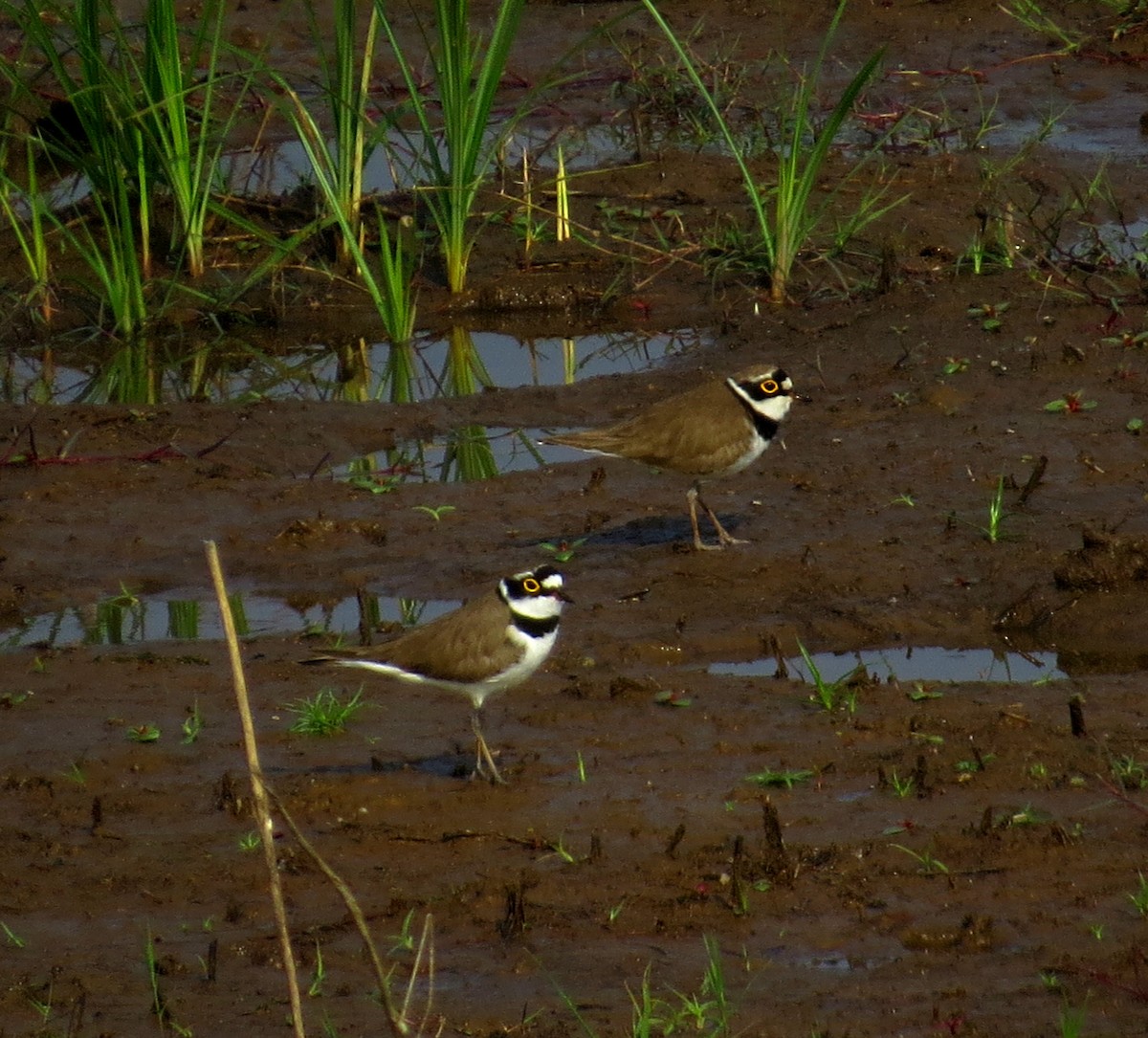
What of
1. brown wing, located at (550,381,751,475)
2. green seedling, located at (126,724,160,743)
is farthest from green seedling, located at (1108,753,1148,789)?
green seedling, located at (126,724,160,743)

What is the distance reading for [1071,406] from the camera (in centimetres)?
973

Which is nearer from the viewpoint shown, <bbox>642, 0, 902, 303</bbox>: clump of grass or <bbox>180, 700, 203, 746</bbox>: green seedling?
<bbox>180, 700, 203, 746</bbox>: green seedling

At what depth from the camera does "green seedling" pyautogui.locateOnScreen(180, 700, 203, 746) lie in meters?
6.96

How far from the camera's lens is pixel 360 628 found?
7754 millimetres

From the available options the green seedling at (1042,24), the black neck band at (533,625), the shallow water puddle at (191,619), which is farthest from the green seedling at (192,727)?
the green seedling at (1042,24)

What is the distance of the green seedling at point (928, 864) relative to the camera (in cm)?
566

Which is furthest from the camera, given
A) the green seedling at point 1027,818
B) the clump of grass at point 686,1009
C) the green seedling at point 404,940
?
the green seedling at point 1027,818

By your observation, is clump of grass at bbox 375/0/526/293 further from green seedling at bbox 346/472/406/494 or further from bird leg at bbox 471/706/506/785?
bird leg at bbox 471/706/506/785

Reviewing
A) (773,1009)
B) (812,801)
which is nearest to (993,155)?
(812,801)

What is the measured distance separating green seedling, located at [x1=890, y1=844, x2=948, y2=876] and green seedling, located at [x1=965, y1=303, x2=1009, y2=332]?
532 centimetres

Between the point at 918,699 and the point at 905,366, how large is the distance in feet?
12.0

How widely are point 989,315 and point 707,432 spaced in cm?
279

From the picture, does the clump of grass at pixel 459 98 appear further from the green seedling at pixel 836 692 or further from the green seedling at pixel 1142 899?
the green seedling at pixel 1142 899

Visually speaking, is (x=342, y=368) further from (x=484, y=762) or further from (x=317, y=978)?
(x=317, y=978)
